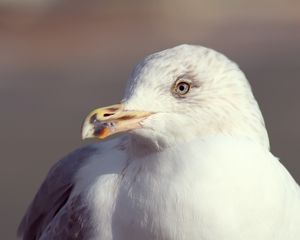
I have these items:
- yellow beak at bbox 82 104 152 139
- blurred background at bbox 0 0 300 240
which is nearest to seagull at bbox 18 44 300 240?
yellow beak at bbox 82 104 152 139

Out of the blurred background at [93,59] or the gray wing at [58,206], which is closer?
the gray wing at [58,206]

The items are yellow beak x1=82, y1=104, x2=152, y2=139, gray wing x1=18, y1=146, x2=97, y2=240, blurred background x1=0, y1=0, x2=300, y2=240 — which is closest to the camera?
yellow beak x1=82, y1=104, x2=152, y2=139

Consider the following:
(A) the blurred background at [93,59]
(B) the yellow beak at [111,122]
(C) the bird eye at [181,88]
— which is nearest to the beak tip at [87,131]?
(B) the yellow beak at [111,122]

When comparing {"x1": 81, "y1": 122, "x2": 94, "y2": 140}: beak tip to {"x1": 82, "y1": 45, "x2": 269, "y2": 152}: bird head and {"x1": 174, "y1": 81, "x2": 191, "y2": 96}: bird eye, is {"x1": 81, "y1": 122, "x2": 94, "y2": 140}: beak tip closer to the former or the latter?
{"x1": 82, "y1": 45, "x2": 269, "y2": 152}: bird head

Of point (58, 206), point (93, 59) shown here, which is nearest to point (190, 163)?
point (58, 206)

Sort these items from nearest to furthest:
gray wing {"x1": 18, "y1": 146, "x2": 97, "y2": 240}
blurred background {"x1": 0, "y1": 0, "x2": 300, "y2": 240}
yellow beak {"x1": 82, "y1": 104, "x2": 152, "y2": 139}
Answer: yellow beak {"x1": 82, "y1": 104, "x2": 152, "y2": 139} → gray wing {"x1": 18, "y1": 146, "x2": 97, "y2": 240} → blurred background {"x1": 0, "y1": 0, "x2": 300, "y2": 240}

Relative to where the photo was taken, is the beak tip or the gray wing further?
the gray wing

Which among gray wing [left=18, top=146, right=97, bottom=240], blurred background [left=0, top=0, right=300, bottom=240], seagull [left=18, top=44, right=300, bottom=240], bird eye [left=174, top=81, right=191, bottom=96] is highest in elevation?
bird eye [left=174, top=81, right=191, bottom=96]

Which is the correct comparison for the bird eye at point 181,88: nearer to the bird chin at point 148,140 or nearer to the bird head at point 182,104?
the bird head at point 182,104
